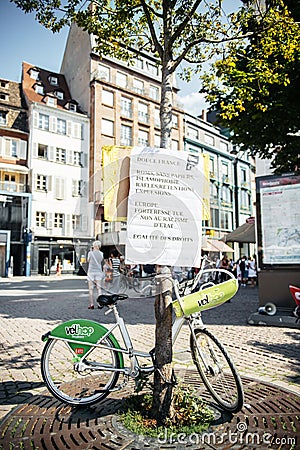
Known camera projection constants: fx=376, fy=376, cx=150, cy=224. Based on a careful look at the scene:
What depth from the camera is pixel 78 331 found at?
147 inches

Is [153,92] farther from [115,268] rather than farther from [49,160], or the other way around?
[115,268]

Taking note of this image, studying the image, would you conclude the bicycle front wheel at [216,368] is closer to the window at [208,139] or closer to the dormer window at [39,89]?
the dormer window at [39,89]

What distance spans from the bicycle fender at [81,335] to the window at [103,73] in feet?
119

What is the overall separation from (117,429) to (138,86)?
40.5 meters

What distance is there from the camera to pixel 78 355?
3.74m

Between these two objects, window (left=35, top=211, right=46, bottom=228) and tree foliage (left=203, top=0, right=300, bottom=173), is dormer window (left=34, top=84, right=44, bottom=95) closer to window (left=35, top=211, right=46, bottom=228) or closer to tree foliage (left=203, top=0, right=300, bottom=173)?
window (left=35, top=211, right=46, bottom=228)

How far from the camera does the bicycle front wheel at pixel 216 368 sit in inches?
133

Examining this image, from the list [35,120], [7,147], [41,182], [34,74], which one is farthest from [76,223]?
[34,74]

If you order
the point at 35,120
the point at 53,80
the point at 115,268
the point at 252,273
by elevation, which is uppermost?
the point at 53,80

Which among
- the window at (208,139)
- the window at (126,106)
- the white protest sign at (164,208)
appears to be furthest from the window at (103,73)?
the white protest sign at (164,208)

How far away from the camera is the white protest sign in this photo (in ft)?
10.3

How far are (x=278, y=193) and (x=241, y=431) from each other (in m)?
6.52

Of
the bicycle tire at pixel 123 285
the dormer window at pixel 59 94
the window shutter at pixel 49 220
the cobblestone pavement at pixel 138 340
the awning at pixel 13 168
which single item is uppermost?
the dormer window at pixel 59 94

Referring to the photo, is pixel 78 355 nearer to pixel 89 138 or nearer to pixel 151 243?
pixel 151 243
